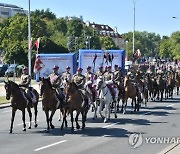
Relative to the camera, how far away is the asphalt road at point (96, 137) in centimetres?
1320

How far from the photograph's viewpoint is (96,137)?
50.8 ft

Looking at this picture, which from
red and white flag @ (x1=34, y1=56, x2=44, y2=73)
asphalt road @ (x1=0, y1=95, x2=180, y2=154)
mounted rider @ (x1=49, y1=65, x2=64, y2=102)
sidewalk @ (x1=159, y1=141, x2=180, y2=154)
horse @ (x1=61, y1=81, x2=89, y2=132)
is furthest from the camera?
red and white flag @ (x1=34, y1=56, x2=44, y2=73)

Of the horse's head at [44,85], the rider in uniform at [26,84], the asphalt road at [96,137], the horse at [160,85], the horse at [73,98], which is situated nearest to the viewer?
the asphalt road at [96,137]

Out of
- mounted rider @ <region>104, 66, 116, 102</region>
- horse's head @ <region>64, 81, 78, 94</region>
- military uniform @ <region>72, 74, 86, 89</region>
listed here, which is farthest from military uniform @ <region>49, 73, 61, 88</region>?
mounted rider @ <region>104, 66, 116, 102</region>

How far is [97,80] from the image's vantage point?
19547 mm

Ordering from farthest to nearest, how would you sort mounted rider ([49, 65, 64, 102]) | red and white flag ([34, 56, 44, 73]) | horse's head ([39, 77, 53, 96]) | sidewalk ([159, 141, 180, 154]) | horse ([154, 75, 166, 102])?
1. horse ([154, 75, 166, 102])
2. red and white flag ([34, 56, 44, 73])
3. mounted rider ([49, 65, 64, 102])
4. horse's head ([39, 77, 53, 96])
5. sidewalk ([159, 141, 180, 154])

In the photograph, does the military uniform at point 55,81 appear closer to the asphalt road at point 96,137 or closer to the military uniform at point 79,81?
the military uniform at point 79,81

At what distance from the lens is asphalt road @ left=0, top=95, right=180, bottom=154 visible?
43.3 feet

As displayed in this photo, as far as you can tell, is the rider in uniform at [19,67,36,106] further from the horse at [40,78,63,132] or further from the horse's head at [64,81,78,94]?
the horse's head at [64,81,78,94]

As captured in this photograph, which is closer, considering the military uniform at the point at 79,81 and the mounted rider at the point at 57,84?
the mounted rider at the point at 57,84

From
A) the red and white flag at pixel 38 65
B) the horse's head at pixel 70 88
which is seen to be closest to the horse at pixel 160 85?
the red and white flag at pixel 38 65

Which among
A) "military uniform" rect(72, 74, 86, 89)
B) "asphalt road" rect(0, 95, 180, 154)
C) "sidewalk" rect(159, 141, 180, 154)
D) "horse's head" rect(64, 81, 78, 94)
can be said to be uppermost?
"military uniform" rect(72, 74, 86, 89)

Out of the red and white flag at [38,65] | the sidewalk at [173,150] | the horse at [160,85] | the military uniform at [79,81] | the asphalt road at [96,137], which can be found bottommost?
the asphalt road at [96,137]

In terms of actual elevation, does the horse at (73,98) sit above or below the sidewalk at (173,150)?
above
